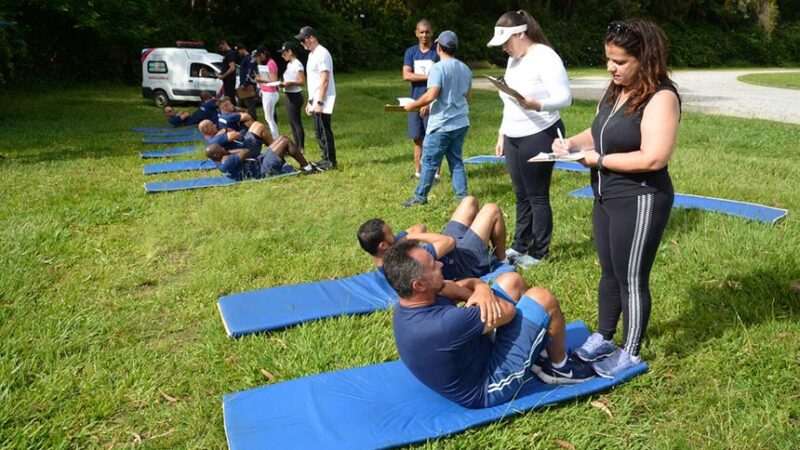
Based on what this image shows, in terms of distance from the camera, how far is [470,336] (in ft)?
9.05

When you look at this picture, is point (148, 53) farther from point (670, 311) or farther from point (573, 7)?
point (573, 7)

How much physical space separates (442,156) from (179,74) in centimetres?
1450

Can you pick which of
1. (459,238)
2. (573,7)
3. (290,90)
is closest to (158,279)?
(459,238)

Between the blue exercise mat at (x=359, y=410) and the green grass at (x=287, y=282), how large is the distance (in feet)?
0.25

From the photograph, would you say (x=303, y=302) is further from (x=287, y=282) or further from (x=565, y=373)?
(x=565, y=373)

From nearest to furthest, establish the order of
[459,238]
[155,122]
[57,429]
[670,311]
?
1. [57,429]
2. [670,311]
3. [459,238]
4. [155,122]

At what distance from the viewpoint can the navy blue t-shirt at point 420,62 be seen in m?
7.46

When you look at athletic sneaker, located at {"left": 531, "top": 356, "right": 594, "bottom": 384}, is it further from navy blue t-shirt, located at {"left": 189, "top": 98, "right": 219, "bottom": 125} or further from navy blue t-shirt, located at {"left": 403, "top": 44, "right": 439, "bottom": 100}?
navy blue t-shirt, located at {"left": 189, "top": 98, "right": 219, "bottom": 125}

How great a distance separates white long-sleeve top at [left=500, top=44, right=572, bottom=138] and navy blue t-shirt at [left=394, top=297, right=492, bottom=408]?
206 cm

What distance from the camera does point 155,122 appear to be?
15.4 m

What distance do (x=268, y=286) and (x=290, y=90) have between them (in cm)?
525

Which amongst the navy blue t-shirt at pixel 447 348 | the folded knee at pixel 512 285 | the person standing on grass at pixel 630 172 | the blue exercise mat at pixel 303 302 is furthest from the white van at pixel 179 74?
the navy blue t-shirt at pixel 447 348

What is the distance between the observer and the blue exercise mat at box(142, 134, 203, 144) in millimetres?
12102

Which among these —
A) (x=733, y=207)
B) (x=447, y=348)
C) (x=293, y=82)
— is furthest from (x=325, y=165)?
(x=447, y=348)
